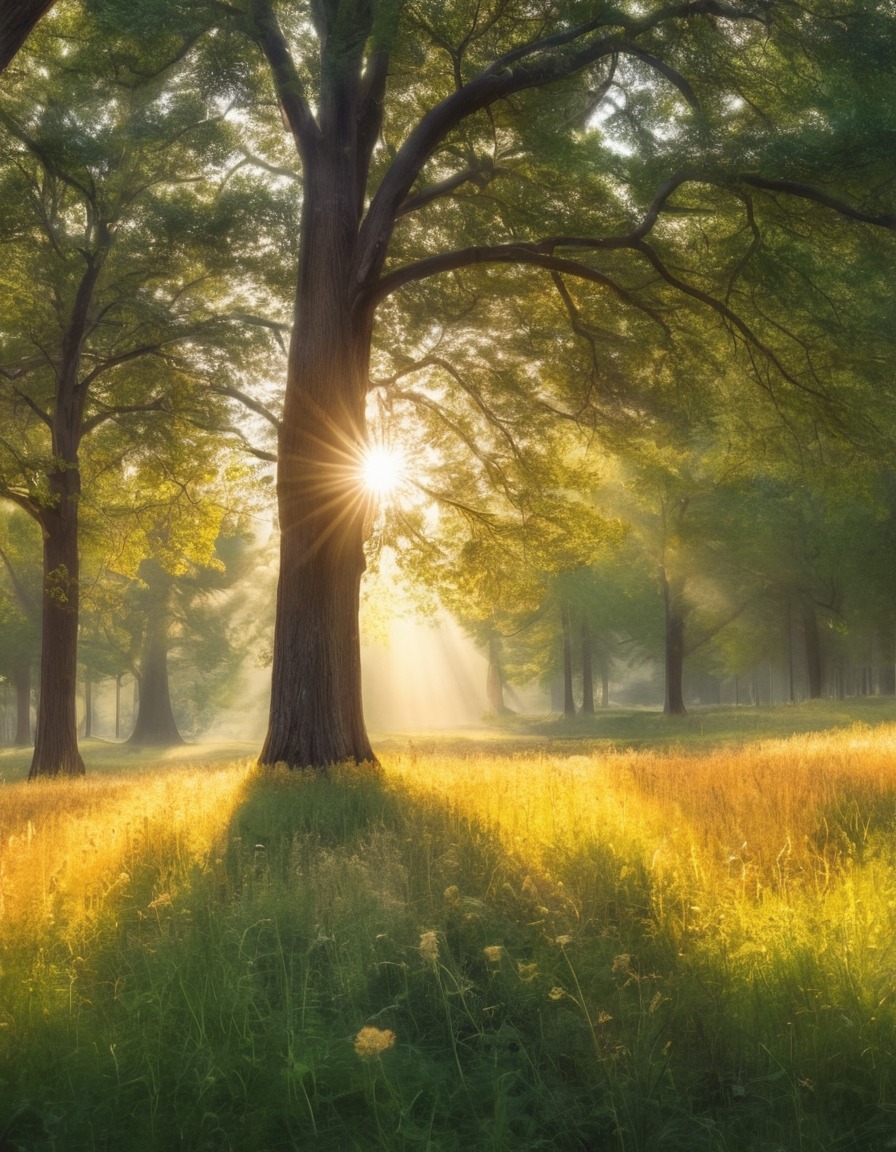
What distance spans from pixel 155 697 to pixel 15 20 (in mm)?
39706

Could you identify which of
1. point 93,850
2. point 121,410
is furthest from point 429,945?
point 121,410

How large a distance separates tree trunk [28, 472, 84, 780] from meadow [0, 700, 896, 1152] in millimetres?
11151

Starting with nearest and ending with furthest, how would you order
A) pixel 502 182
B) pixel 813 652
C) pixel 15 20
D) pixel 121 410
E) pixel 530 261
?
pixel 15 20 → pixel 530 261 → pixel 502 182 → pixel 121 410 → pixel 813 652

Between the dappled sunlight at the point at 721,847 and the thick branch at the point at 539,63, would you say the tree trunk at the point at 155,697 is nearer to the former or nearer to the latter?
the thick branch at the point at 539,63

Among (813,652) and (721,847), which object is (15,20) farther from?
(813,652)

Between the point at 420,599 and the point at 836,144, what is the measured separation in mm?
10648

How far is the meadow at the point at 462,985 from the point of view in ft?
10.6

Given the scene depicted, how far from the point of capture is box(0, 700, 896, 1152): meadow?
322 cm

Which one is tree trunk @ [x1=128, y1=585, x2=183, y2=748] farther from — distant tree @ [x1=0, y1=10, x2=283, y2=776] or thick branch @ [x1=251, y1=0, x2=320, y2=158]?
thick branch @ [x1=251, y1=0, x2=320, y2=158]

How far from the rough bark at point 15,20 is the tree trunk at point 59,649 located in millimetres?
13269

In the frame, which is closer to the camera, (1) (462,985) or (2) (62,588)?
(1) (462,985)

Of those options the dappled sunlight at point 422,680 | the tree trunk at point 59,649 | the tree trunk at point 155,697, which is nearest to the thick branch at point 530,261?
the tree trunk at point 59,649

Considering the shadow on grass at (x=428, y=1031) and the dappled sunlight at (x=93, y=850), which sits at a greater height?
the dappled sunlight at (x=93, y=850)

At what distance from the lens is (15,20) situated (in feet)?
16.5
